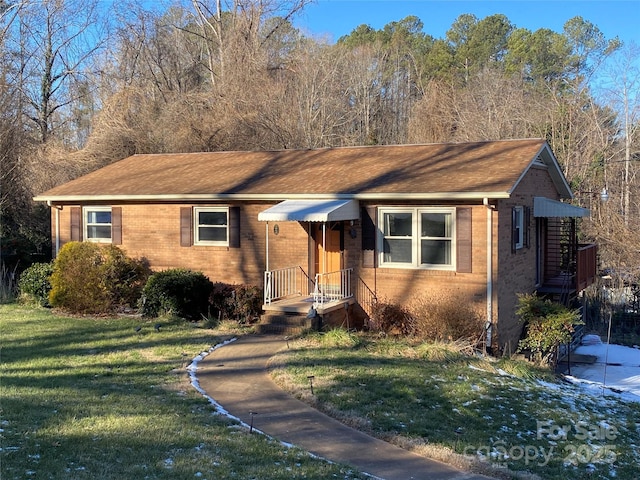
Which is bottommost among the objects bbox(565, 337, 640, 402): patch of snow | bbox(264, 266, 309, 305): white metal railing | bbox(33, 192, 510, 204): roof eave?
bbox(565, 337, 640, 402): patch of snow

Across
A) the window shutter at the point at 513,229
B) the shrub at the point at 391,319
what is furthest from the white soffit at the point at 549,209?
the shrub at the point at 391,319

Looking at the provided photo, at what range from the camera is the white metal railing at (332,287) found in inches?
577

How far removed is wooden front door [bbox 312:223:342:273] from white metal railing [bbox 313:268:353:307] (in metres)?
0.28

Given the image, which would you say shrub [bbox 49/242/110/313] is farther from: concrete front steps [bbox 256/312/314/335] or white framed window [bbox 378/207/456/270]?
white framed window [bbox 378/207/456/270]

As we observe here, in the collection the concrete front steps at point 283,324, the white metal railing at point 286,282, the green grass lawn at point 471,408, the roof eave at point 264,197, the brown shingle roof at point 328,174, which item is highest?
the brown shingle roof at point 328,174

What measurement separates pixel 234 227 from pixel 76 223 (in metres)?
5.43

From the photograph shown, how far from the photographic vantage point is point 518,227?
50.9 ft

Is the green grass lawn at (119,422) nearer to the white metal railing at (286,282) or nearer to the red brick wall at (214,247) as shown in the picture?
the white metal railing at (286,282)

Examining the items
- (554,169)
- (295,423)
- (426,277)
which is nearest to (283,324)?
(426,277)

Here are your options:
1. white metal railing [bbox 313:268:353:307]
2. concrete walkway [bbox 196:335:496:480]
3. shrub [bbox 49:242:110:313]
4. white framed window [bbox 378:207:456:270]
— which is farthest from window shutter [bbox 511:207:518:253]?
shrub [bbox 49:242:110:313]

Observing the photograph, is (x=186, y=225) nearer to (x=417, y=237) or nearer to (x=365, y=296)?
(x=365, y=296)

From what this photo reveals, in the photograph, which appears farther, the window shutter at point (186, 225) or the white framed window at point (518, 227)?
the window shutter at point (186, 225)

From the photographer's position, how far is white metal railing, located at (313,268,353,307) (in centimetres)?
1465

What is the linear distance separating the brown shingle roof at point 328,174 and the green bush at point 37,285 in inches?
88.4
